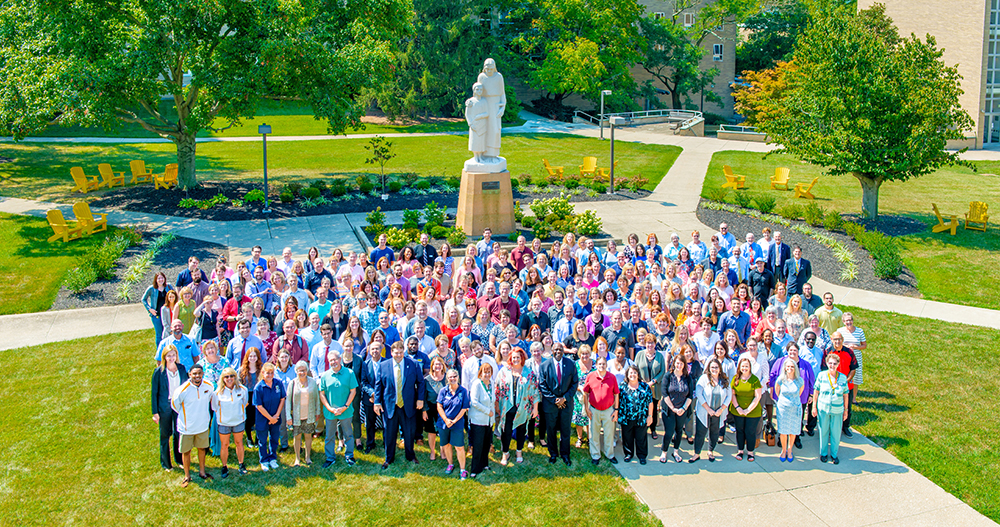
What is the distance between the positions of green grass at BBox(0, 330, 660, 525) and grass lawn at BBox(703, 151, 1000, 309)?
38.8 feet

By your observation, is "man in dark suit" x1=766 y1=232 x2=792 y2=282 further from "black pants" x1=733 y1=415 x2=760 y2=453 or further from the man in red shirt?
the man in red shirt

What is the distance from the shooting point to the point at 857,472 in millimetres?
8984

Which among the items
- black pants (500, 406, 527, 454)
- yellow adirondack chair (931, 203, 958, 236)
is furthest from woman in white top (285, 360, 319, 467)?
yellow adirondack chair (931, 203, 958, 236)

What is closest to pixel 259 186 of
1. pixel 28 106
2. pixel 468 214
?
pixel 28 106

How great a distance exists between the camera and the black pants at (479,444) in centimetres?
877

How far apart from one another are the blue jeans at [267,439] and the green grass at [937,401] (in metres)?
7.52

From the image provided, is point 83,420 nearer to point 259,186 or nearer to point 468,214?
point 468,214

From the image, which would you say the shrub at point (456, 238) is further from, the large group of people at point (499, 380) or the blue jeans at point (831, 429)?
the blue jeans at point (831, 429)

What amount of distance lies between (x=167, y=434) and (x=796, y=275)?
10.2 metres

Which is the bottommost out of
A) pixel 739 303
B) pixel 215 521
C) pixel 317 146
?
pixel 215 521

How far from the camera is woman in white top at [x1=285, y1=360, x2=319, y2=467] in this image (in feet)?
28.7

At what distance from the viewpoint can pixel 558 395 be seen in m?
8.93

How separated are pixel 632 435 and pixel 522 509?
5.78ft

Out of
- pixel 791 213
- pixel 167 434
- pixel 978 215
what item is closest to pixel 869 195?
pixel 791 213
